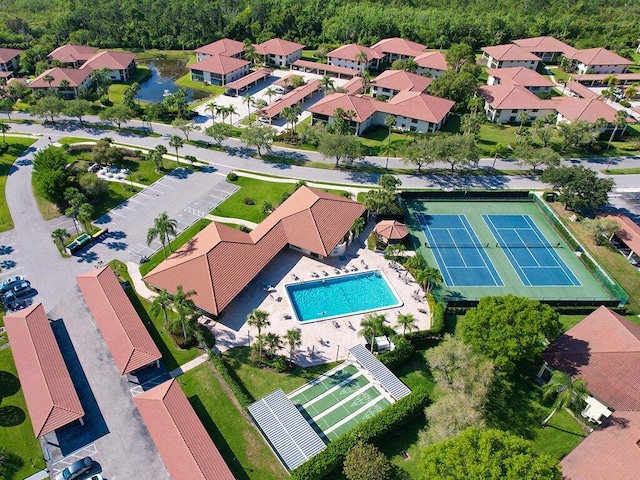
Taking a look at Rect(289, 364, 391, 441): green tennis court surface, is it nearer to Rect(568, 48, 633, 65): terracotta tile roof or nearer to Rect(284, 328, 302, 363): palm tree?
Rect(284, 328, 302, 363): palm tree

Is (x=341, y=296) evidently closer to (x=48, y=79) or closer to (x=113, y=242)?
(x=113, y=242)

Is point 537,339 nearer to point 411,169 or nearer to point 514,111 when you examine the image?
point 411,169

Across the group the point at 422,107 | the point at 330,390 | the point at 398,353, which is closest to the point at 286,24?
the point at 422,107

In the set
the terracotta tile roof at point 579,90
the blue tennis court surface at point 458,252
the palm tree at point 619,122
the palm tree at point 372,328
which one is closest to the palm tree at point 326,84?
the blue tennis court surface at point 458,252

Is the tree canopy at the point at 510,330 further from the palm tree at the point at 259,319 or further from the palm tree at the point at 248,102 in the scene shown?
the palm tree at the point at 248,102

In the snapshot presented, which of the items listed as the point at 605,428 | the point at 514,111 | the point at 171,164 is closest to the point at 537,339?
the point at 605,428

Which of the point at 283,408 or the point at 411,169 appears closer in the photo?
the point at 283,408

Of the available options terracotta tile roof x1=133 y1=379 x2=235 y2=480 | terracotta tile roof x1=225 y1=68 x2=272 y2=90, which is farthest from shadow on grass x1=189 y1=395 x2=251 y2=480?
terracotta tile roof x1=225 y1=68 x2=272 y2=90
